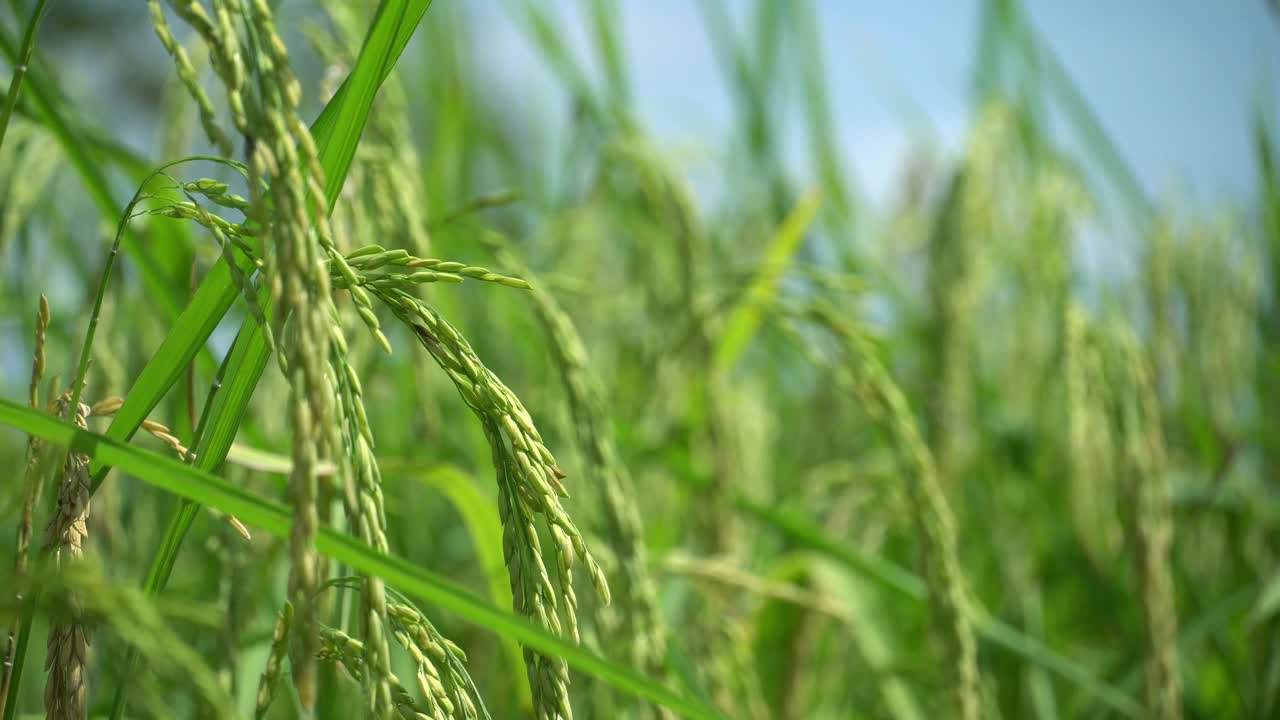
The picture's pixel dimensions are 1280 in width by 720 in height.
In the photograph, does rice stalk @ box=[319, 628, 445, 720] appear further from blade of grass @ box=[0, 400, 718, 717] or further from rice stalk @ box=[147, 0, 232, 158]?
rice stalk @ box=[147, 0, 232, 158]

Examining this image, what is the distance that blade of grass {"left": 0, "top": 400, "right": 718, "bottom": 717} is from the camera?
37 cm

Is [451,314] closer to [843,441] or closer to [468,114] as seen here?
[468,114]

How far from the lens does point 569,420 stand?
3.22ft

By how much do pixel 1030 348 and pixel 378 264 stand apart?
5.71 feet

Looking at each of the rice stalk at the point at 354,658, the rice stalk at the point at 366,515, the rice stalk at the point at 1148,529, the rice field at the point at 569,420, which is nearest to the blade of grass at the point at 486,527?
the rice field at the point at 569,420

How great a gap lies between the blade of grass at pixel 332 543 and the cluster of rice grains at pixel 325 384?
0.01m

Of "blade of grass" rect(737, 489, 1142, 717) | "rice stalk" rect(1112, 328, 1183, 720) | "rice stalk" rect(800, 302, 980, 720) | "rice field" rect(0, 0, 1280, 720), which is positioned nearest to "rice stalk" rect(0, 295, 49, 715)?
"rice field" rect(0, 0, 1280, 720)

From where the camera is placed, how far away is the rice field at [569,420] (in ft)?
1.32

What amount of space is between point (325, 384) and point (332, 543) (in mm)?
72

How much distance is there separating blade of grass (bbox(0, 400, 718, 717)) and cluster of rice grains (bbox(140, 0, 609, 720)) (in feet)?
0.04

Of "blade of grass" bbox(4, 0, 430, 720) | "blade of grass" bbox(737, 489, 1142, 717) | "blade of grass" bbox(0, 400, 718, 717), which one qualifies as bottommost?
"blade of grass" bbox(737, 489, 1142, 717)

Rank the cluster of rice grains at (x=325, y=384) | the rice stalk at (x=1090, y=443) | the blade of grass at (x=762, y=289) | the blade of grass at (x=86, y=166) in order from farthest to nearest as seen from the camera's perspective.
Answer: the blade of grass at (x=762, y=289)
the rice stalk at (x=1090, y=443)
the blade of grass at (x=86, y=166)
the cluster of rice grains at (x=325, y=384)

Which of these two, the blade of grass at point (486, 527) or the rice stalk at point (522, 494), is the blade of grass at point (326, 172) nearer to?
the rice stalk at point (522, 494)

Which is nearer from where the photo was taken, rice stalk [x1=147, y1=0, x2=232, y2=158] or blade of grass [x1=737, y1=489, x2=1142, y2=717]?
rice stalk [x1=147, y1=0, x2=232, y2=158]
